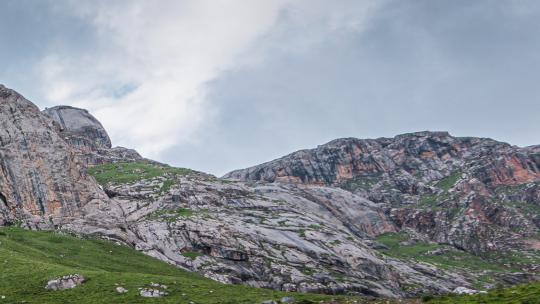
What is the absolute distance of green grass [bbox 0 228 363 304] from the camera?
61.7m

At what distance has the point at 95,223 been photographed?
128 m

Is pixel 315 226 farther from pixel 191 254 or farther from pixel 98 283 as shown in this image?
pixel 98 283

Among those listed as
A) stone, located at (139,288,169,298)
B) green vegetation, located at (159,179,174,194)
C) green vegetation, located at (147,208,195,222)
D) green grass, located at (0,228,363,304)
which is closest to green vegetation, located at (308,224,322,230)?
green vegetation, located at (147,208,195,222)

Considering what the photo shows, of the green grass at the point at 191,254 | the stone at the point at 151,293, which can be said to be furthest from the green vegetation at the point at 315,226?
the stone at the point at 151,293

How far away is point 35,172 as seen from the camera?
13362 centimetres

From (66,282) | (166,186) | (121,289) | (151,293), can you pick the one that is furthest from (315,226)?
(66,282)

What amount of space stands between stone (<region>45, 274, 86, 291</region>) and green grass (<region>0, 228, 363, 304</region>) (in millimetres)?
985

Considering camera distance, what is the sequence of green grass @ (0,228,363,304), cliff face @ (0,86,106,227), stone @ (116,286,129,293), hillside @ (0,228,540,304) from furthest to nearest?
cliff face @ (0,86,106,227), stone @ (116,286,129,293), green grass @ (0,228,363,304), hillside @ (0,228,540,304)

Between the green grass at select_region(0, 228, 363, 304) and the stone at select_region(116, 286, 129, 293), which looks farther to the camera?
A: the stone at select_region(116, 286, 129, 293)

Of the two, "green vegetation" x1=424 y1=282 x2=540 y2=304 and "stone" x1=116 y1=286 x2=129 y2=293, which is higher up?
"stone" x1=116 y1=286 x2=129 y2=293

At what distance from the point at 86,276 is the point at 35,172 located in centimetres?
7797

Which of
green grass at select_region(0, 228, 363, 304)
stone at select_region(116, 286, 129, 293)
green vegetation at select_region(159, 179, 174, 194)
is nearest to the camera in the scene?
green grass at select_region(0, 228, 363, 304)

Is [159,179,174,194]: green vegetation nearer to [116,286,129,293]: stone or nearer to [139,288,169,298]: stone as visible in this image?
[116,286,129,293]: stone

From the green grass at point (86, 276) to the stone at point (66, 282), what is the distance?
98cm
